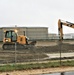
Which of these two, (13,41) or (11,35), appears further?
(13,41)

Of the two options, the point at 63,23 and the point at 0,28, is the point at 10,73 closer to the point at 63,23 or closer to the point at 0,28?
the point at 63,23

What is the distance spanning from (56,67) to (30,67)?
82.6 inches

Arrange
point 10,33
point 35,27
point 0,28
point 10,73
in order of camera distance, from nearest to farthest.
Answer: point 10,73 < point 10,33 < point 0,28 < point 35,27

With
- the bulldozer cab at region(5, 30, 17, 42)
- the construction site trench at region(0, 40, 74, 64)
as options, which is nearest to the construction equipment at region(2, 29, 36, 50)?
the bulldozer cab at region(5, 30, 17, 42)

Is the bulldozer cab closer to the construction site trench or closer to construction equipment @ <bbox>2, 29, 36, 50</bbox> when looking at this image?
construction equipment @ <bbox>2, 29, 36, 50</bbox>

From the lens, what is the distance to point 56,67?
73.6ft

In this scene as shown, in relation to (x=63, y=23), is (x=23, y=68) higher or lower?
lower

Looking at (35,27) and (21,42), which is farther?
(35,27)

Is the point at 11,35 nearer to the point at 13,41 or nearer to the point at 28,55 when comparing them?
the point at 13,41

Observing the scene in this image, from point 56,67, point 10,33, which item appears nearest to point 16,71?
point 56,67

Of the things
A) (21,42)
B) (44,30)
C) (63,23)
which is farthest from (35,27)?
(63,23)

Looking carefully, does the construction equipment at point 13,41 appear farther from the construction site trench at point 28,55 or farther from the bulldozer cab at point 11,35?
the construction site trench at point 28,55

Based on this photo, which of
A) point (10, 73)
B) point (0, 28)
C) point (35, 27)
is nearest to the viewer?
point (10, 73)

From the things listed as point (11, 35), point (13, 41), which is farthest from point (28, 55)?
point (11, 35)
